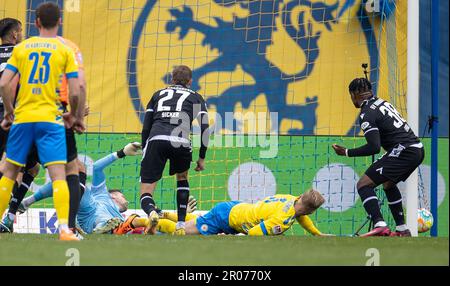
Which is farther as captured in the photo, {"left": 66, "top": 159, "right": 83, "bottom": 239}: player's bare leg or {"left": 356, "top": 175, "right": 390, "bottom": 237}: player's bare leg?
{"left": 356, "top": 175, "right": 390, "bottom": 237}: player's bare leg

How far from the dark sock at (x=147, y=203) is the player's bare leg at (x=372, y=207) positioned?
7.28ft

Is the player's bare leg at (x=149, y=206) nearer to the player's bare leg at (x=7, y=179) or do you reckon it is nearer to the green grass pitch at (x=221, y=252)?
the green grass pitch at (x=221, y=252)

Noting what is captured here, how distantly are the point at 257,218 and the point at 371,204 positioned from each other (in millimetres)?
1237

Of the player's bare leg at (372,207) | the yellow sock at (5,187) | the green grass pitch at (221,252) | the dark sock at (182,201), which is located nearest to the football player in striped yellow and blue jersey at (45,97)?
the yellow sock at (5,187)

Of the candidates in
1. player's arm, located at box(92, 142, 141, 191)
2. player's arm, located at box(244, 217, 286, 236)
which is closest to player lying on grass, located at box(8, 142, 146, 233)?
player's arm, located at box(92, 142, 141, 191)

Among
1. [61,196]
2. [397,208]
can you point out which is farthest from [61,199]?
[397,208]

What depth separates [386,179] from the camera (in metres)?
10.1

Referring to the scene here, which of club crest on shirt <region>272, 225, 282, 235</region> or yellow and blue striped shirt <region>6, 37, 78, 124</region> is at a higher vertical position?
yellow and blue striped shirt <region>6, 37, 78, 124</region>

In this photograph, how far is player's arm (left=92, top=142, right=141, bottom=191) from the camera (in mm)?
10273

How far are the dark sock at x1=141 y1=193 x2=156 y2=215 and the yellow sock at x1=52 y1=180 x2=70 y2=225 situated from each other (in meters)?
2.39

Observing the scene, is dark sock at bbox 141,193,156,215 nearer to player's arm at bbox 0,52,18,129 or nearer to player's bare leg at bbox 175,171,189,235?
player's bare leg at bbox 175,171,189,235

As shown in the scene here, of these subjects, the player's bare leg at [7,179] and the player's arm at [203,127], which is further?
the player's arm at [203,127]

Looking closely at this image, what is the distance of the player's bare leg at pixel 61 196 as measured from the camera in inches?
287
